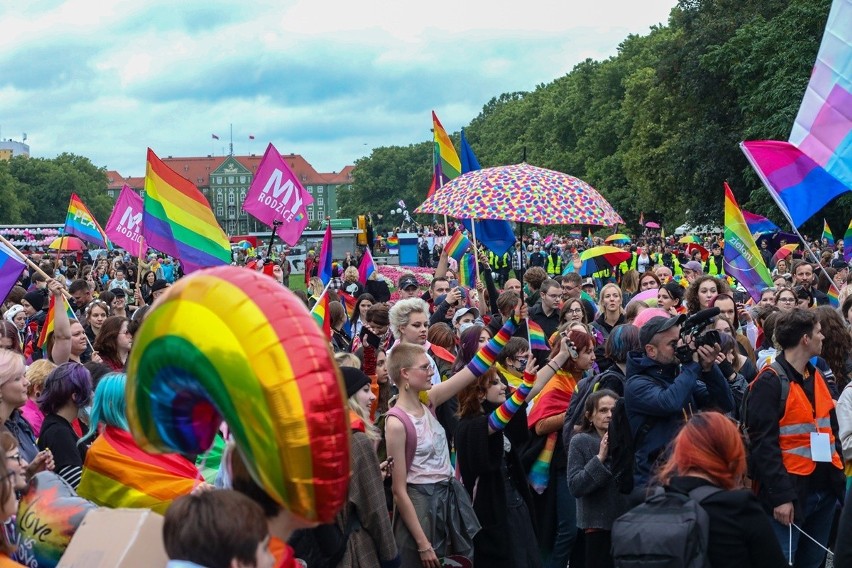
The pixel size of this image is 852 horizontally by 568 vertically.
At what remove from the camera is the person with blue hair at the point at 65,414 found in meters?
5.05

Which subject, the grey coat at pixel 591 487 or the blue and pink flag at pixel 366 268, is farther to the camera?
the blue and pink flag at pixel 366 268

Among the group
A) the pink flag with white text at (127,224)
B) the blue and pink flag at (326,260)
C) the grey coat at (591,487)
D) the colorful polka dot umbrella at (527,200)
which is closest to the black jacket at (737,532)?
the grey coat at (591,487)

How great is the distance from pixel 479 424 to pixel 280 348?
3.27m

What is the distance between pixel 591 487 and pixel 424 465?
94 centimetres

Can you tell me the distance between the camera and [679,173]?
4462 centimetres

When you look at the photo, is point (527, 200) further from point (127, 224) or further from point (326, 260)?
point (127, 224)

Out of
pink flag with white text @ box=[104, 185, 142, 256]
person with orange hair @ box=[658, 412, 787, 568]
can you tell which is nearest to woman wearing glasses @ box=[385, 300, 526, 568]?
person with orange hair @ box=[658, 412, 787, 568]

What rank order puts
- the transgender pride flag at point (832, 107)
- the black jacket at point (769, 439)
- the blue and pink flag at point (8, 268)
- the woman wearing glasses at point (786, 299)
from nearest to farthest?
the black jacket at point (769, 439) → the transgender pride flag at point (832, 107) → the blue and pink flag at point (8, 268) → the woman wearing glasses at point (786, 299)

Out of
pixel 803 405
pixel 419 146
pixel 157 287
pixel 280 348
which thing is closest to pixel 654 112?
pixel 157 287

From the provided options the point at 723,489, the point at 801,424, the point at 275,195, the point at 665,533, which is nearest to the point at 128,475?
the point at 665,533

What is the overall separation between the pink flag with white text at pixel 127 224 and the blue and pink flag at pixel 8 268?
9783mm

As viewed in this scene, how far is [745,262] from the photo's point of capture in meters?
11.5

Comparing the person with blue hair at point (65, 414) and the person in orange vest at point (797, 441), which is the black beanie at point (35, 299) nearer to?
the person with blue hair at point (65, 414)

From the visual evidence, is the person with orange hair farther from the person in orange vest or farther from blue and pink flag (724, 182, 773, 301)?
blue and pink flag (724, 182, 773, 301)
